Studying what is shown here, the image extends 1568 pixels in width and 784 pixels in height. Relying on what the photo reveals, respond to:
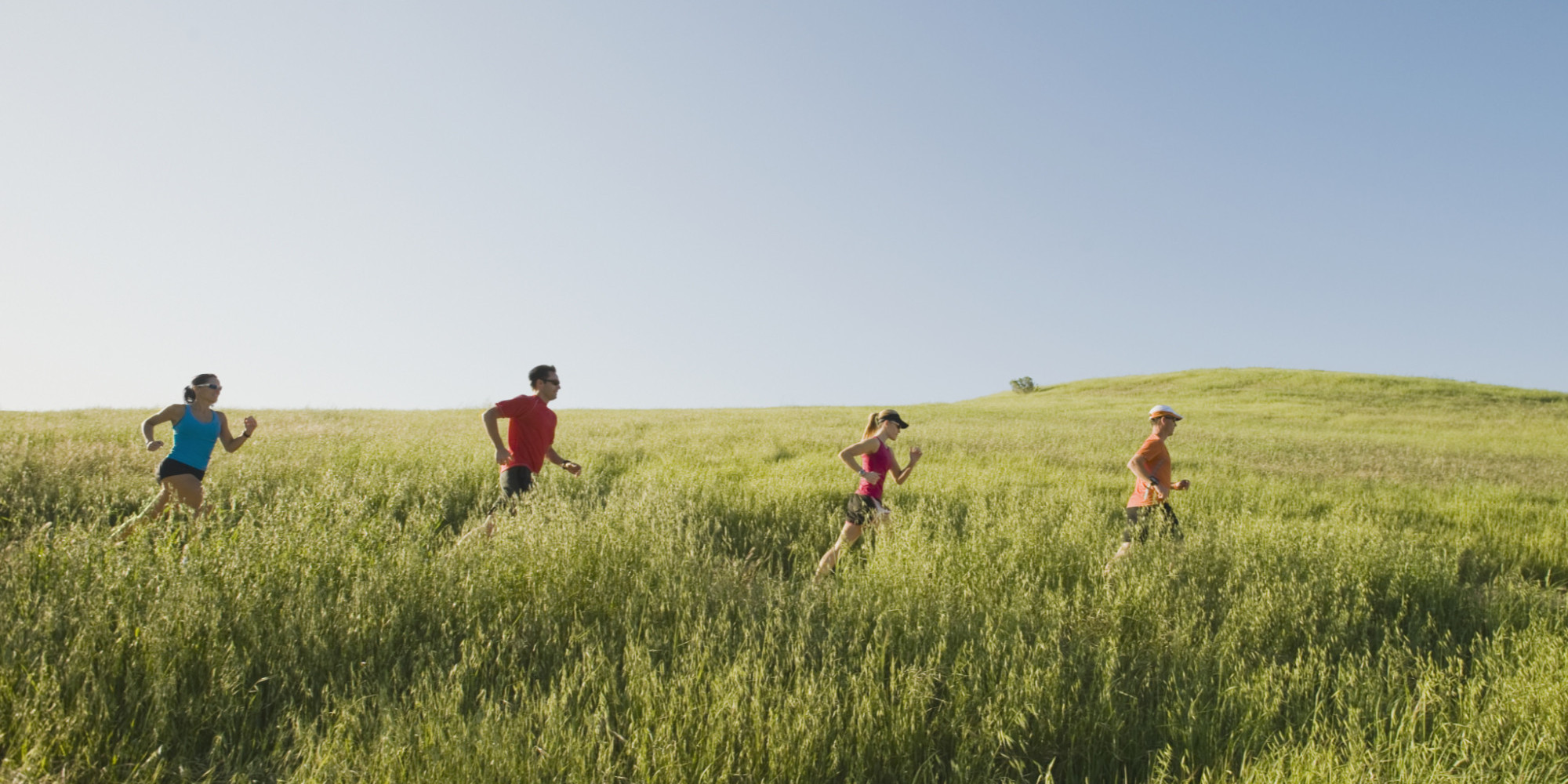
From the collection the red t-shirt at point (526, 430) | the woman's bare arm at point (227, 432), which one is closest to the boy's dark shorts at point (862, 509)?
the red t-shirt at point (526, 430)

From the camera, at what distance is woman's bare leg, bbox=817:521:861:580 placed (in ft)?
18.7

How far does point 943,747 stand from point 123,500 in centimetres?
850

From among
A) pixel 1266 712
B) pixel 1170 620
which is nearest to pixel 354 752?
pixel 1266 712

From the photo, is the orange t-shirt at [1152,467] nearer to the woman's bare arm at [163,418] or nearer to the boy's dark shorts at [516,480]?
the boy's dark shorts at [516,480]

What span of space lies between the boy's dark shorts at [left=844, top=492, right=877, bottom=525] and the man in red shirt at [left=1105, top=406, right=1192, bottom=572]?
7.50 feet

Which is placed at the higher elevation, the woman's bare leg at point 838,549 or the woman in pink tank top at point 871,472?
the woman in pink tank top at point 871,472

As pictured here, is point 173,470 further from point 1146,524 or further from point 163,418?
point 1146,524

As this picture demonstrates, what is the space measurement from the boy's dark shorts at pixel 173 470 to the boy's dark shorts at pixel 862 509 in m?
5.86

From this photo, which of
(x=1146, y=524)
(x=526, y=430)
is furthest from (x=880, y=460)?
(x=526, y=430)

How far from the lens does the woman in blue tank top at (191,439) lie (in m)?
5.96

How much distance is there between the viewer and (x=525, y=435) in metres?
6.52

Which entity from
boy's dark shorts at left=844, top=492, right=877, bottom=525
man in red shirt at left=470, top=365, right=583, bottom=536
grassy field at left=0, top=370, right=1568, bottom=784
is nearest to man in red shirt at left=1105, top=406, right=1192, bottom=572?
grassy field at left=0, top=370, right=1568, bottom=784

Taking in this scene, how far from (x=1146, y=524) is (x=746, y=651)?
15.6ft

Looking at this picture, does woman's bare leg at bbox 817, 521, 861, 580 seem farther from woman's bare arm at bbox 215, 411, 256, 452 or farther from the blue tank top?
the blue tank top
